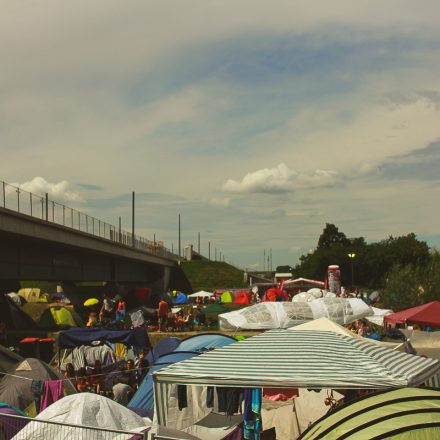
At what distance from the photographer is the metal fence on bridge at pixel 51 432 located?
29.6 ft

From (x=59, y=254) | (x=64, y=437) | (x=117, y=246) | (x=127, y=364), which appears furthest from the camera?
(x=117, y=246)

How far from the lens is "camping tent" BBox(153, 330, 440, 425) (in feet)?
25.8

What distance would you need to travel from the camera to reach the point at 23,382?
15.0 meters

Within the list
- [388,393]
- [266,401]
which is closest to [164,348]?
[266,401]

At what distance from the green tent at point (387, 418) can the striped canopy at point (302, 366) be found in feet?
1.14

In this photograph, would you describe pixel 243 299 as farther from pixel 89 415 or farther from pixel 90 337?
pixel 89 415

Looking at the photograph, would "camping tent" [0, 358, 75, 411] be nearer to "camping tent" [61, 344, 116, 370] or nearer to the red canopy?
"camping tent" [61, 344, 116, 370]

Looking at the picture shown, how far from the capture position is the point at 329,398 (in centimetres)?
1180

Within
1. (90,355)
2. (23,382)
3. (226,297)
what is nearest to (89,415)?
(23,382)

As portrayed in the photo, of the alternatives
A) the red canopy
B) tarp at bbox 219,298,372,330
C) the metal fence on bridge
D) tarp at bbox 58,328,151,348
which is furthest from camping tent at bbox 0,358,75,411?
tarp at bbox 219,298,372,330

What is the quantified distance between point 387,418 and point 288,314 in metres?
21.4

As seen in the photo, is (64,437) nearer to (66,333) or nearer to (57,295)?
(66,333)

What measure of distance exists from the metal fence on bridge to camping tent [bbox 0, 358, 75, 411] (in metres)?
4.28

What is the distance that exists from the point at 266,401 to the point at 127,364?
6.02m
